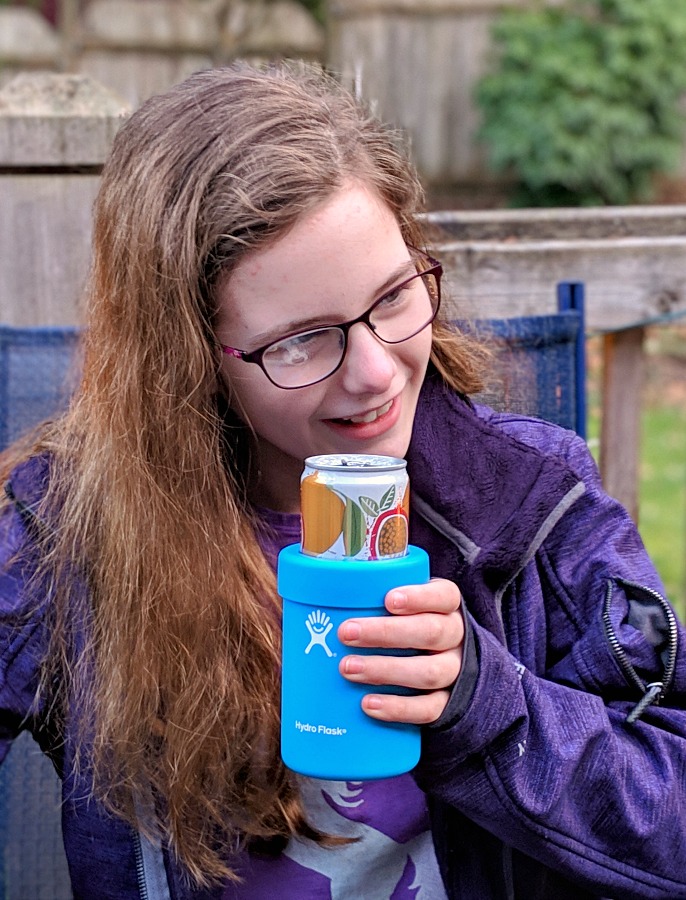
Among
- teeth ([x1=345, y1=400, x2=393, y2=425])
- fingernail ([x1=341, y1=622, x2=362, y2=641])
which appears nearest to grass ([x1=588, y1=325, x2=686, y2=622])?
teeth ([x1=345, y1=400, x2=393, y2=425])

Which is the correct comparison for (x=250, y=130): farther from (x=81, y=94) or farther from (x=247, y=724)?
(x=81, y=94)

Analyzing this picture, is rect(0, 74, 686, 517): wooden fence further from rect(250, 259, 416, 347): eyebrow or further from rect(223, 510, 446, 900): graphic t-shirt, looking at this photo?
rect(223, 510, 446, 900): graphic t-shirt

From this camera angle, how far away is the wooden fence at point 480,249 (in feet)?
7.36

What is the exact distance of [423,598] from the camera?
1.17 meters

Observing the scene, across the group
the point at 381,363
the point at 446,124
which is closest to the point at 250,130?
the point at 381,363

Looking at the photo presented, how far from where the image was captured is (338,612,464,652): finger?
114cm

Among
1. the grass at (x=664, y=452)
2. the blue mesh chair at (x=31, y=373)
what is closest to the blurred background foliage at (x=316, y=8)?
the grass at (x=664, y=452)

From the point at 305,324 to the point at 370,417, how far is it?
5.8 inches

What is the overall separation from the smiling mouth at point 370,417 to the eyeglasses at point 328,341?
0.07 meters

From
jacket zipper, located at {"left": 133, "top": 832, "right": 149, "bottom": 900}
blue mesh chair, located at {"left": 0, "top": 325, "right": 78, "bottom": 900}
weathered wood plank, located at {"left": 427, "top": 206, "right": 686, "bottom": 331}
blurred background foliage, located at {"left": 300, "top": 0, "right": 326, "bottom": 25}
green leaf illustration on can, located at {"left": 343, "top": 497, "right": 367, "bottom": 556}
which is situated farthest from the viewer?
blurred background foliage, located at {"left": 300, "top": 0, "right": 326, "bottom": 25}

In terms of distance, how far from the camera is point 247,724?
1.52 meters

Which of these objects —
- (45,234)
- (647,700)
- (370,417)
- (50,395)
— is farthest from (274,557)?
(45,234)

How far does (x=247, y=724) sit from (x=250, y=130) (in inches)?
30.5

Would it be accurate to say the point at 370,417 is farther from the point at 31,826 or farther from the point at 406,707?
the point at 31,826
